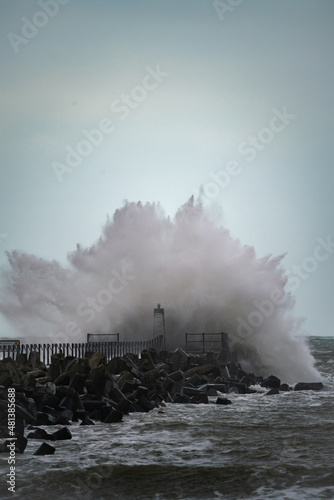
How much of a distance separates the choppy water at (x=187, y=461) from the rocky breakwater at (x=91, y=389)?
457 millimetres

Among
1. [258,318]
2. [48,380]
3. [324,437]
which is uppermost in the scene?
[258,318]

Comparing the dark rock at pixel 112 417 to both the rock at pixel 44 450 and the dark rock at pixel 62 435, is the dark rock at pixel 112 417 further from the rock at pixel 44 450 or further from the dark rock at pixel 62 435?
the rock at pixel 44 450

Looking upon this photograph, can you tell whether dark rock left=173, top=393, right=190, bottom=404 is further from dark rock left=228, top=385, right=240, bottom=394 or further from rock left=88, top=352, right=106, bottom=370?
dark rock left=228, top=385, right=240, bottom=394

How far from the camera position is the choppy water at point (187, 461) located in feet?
31.3

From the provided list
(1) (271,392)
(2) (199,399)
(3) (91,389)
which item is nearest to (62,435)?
(3) (91,389)

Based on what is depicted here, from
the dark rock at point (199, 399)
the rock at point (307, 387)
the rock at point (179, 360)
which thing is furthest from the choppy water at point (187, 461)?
the rock at point (307, 387)

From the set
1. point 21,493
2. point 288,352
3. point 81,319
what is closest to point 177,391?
point 21,493

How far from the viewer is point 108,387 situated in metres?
18.2

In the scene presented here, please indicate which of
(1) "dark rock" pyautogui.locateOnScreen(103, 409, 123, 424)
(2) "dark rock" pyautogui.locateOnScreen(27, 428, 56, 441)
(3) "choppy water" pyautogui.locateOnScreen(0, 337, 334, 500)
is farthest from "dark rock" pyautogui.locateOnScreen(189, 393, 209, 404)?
(2) "dark rock" pyautogui.locateOnScreen(27, 428, 56, 441)

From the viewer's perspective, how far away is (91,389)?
17750 millimetres

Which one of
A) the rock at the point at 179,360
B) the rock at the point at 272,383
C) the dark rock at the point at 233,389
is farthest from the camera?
the rock at the point at 272,383

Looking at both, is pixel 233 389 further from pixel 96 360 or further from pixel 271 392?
pixel 96 360

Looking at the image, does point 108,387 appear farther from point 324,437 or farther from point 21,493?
point 21,493

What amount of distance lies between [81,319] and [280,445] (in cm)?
3263
